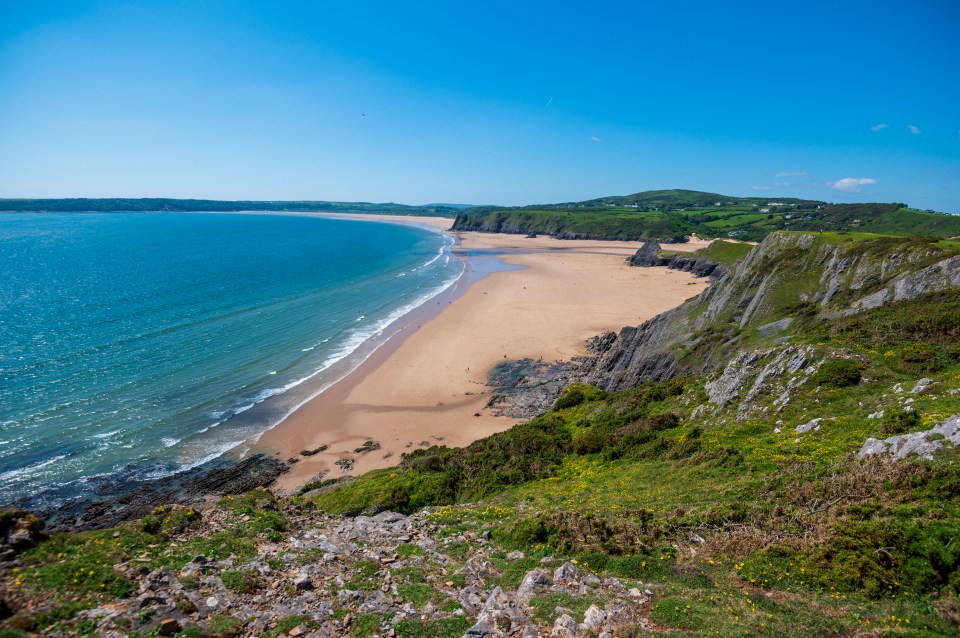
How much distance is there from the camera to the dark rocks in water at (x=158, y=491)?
944 inches

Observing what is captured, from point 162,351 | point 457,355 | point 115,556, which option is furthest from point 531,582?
point 162,351

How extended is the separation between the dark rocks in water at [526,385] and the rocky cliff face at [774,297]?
2552mm

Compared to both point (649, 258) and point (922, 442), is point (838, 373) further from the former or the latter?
point (649, 258)

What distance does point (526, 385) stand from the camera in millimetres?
42375

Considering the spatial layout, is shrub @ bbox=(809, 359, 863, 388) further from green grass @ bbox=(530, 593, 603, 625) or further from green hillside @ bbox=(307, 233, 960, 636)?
green grass @ bbox=(530, 593, 603, 625)

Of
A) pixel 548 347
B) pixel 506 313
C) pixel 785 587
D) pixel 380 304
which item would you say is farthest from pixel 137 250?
pixel 785 587

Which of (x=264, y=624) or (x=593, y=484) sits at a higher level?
(x=264, y=624)

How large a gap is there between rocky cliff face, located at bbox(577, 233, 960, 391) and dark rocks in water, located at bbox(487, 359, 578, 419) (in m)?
2.55

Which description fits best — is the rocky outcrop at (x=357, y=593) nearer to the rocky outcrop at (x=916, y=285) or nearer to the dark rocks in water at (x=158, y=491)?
the dark rocks in water at (x=158, y=491)

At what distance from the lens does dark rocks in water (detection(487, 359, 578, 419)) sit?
37.8m

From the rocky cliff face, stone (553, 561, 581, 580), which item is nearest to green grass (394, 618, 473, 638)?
stone (553, 561, 581, 580)

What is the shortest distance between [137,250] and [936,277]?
159 metres

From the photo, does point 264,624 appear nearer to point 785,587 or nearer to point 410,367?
point 785,587

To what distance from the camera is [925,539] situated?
10148 millimetres
